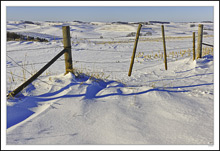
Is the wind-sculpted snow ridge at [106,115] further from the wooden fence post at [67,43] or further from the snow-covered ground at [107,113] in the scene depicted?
the wooden fence post at [67,43]

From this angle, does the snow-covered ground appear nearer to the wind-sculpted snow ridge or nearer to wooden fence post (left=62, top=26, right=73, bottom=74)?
the wind-sculpted snow ridge

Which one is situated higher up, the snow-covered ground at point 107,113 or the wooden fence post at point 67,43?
the wooden fence post at point 67,43

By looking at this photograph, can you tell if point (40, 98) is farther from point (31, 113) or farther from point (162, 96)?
point (162, 96)

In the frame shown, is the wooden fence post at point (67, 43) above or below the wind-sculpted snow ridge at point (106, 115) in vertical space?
above

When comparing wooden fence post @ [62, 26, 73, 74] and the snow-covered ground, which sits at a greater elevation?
wooden fence post @ [62, 26, 73, 74]

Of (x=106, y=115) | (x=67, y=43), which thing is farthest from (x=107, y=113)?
(x=67, y=43)

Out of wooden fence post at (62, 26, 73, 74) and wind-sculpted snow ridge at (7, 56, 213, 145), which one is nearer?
wind-sculpted snow ridge at (7, 56, 213, 145)

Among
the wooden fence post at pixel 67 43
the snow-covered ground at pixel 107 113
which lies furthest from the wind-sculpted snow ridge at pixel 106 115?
the wooden fence post at pixel 67 43

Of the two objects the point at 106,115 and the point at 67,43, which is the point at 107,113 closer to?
the point at 106,115

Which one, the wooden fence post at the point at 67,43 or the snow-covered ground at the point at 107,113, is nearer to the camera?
the snow-covered ground at the point at 107,113

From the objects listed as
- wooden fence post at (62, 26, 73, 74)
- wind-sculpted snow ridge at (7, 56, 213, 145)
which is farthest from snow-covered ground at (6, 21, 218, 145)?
wooden fence post at (62, 26, 73, 74)

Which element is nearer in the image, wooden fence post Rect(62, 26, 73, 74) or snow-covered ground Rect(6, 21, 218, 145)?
snow-covered ground Rect(6, 21, 218, 145)

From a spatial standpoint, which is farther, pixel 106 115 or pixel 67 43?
pixel 67 43

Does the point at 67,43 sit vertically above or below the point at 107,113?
above
